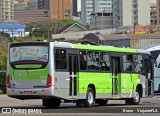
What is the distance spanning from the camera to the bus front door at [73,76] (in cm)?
2633

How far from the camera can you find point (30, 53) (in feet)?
83.8

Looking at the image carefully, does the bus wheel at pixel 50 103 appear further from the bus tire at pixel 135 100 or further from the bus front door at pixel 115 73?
the bus tire at pixel 135 100

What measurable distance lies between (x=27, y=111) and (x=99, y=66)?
6048mm

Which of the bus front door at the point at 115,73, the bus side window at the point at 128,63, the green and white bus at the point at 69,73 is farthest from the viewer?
the bus side window at the point at 128,63

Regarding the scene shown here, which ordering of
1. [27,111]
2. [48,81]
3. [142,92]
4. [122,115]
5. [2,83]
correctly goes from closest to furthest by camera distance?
[122,115] < [27,111] < [48,81] < [142,92] < [2,83]

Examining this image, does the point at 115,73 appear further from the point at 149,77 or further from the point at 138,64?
the point at 149,77

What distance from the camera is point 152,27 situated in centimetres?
17688

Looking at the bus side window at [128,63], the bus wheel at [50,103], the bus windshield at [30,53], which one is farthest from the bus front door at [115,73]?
the bus windshield at [30,53]

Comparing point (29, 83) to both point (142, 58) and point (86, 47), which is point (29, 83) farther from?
point (142, 58)

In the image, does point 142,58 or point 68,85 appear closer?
point 68,85

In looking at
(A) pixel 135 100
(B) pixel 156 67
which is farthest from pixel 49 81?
(B) pixel 156 67

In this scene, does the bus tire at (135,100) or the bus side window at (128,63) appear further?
the bus tire at (135,100)

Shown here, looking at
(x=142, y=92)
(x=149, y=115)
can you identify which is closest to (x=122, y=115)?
(x=149, y=115)

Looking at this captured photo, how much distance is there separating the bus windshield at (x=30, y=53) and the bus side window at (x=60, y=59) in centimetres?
55
